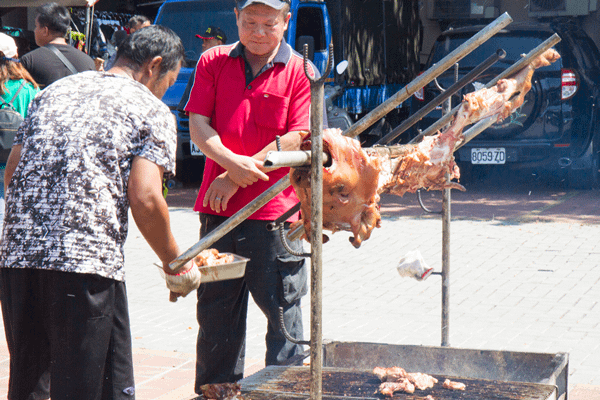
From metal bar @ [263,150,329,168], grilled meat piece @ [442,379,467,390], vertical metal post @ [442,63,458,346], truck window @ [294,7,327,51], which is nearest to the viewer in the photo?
metal bar @ [263,150,329,168]

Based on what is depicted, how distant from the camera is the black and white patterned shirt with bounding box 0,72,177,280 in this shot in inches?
99.0

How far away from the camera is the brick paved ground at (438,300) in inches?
179

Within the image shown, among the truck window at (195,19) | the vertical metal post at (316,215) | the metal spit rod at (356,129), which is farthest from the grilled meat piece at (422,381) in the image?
the truck window at (195,19)

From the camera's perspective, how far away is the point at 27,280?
2.58m

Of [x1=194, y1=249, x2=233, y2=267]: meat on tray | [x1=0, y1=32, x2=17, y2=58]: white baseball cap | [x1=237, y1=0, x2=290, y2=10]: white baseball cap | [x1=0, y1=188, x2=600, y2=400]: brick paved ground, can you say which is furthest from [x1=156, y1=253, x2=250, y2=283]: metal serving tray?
[x1=0, y1=32, x2=17, y2=58]: white baseball cap

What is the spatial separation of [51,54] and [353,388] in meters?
4.07

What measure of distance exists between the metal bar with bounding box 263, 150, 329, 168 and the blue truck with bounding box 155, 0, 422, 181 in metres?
7.11

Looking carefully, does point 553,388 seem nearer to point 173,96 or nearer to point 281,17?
point 281,17

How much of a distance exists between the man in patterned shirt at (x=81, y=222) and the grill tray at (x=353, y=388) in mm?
527

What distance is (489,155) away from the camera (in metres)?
10.1

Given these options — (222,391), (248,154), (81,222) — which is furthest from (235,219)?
(248,154)

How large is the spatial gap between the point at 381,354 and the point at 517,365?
0.59 meters

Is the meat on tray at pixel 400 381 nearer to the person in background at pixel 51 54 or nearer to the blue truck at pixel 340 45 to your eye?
the person in background at pixel 51 54

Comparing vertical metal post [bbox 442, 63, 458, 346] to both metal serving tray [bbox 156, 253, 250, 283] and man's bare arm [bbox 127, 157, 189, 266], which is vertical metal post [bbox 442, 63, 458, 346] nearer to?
metal serving tray [bbox 156, 253, 250, 283]
